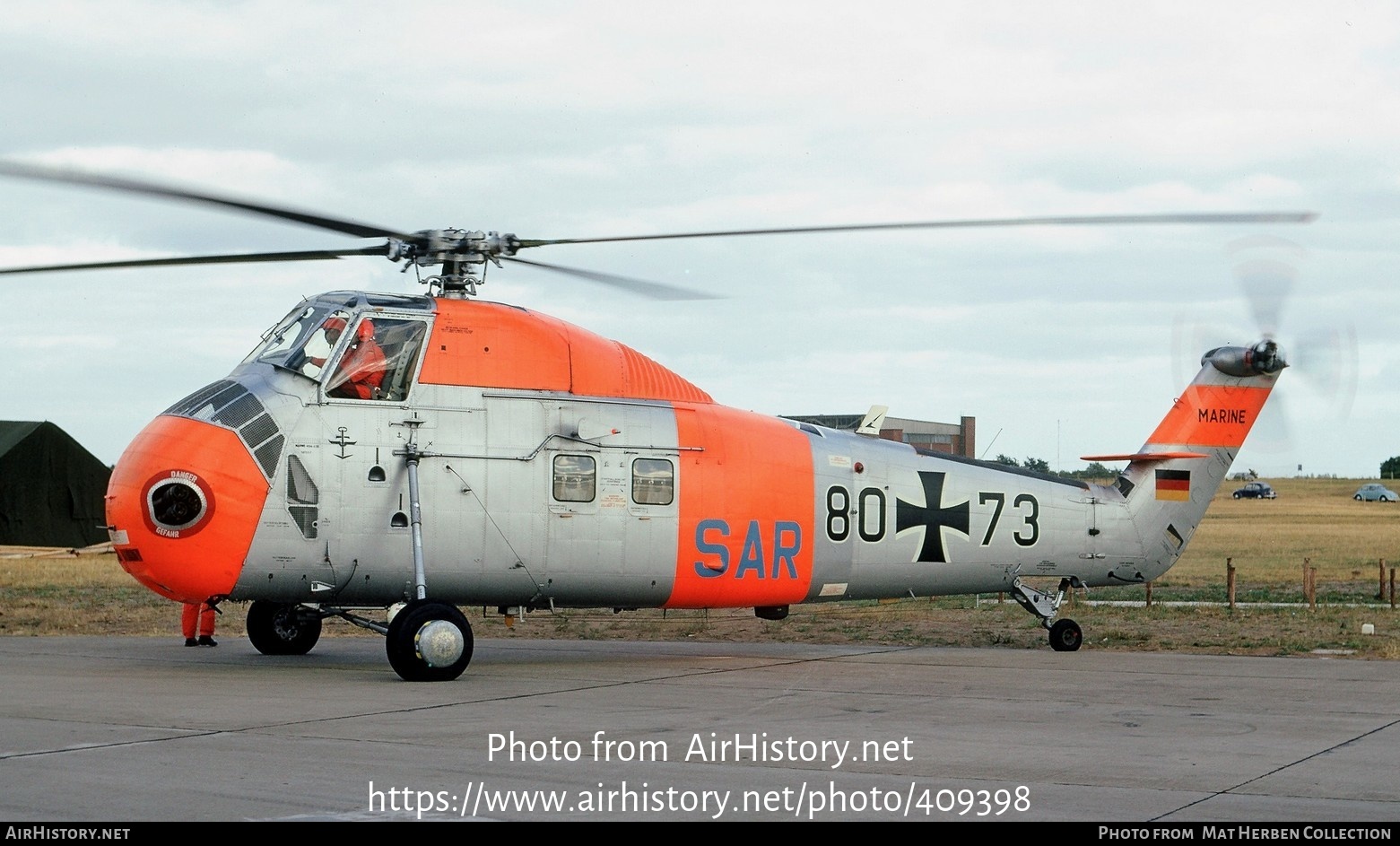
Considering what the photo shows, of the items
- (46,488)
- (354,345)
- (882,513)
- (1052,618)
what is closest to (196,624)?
(354,345)

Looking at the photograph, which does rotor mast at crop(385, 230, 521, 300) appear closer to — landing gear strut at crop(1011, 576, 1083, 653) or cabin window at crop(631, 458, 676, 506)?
cabin window at crop(631, 458, 676, 506)

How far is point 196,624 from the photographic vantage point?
63.6ft

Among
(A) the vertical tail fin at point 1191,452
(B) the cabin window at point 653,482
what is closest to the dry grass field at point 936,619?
(A) the vertical tail fin at point 1191,452

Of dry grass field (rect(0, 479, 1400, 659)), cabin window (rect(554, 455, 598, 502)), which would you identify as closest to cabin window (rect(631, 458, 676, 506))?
cabin window (rect(554, 455, 598, 502))

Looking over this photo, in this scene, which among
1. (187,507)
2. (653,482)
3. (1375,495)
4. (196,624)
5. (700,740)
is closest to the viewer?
(700,740)

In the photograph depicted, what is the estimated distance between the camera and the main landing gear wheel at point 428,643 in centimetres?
1457

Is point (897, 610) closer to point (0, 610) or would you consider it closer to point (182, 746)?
point (0, 610)

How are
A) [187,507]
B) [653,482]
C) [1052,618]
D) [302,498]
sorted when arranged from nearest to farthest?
[187,507], [302,498], [653,482], [1052,618]

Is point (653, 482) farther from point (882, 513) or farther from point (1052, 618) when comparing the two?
point (1052, 618)

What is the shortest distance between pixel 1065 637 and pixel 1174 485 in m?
2.90

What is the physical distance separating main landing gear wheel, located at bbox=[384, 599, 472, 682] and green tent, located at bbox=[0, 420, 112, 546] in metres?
29.6

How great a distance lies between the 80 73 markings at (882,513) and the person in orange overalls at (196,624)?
8775 millimetres

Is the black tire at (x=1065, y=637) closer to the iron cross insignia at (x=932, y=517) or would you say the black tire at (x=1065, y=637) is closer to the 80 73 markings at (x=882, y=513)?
the 80 73 markings at (x=882, y=513)

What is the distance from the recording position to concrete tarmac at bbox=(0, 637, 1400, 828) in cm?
819
